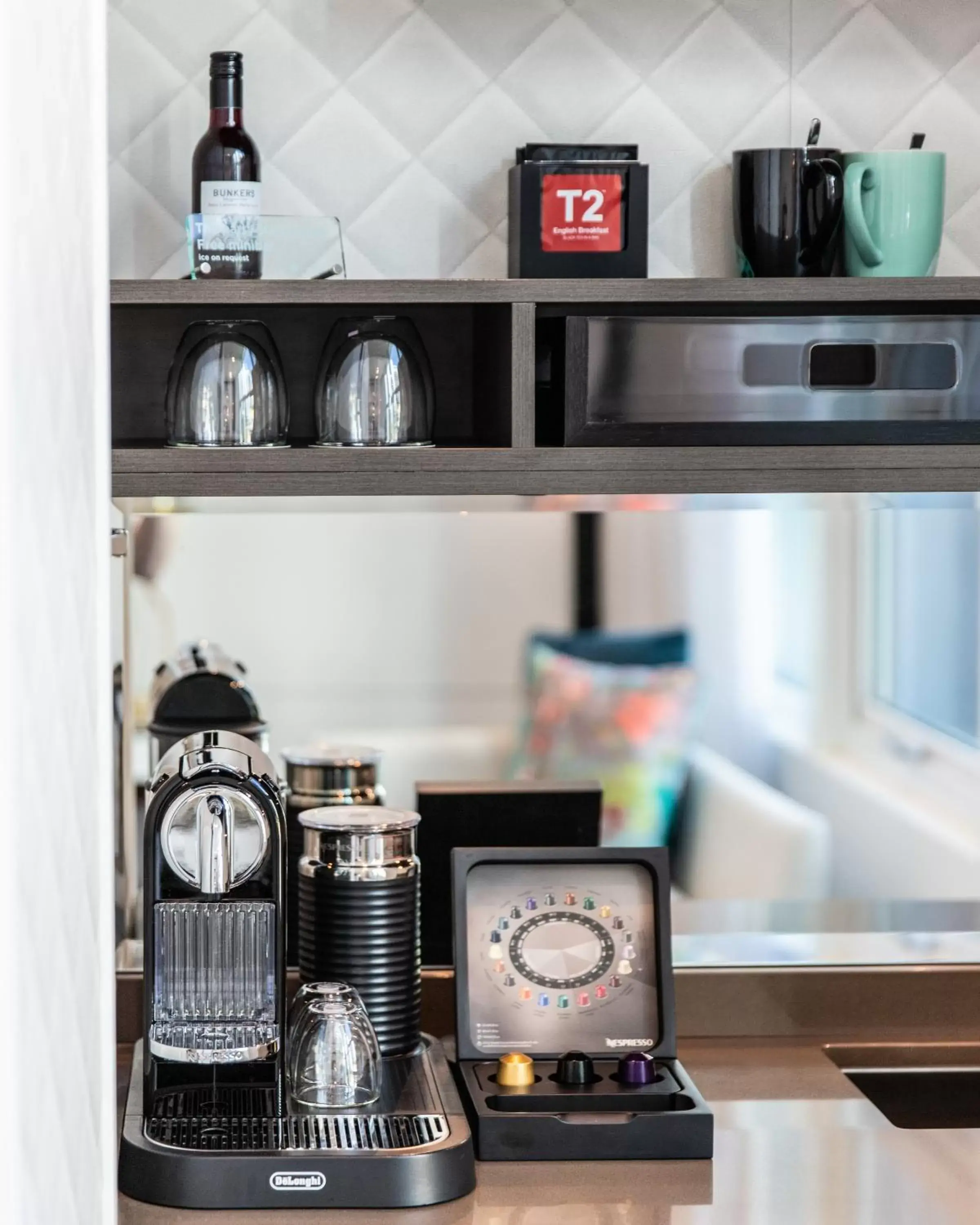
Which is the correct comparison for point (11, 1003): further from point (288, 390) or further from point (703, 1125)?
point (288, 390)

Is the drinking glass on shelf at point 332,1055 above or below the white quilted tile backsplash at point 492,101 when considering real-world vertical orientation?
below

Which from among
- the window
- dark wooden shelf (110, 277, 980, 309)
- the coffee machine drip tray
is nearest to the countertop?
the coffee machine drip tray

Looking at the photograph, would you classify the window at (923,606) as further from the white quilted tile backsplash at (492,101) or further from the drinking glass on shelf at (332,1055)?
the drinking glass on shelf at (332,1055)

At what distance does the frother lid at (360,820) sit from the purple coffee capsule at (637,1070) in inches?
12.0

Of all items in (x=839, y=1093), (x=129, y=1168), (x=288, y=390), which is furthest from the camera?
(x=288, y=390)

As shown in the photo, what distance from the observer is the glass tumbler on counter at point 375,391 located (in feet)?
4.73

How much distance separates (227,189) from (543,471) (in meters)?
0.40

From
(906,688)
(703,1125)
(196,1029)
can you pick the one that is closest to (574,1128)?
(703,1125)

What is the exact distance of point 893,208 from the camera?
149 centimetres

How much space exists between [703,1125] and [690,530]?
0.70 m

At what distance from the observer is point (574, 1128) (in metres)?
1.32

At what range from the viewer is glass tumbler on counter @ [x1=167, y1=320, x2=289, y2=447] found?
56.4 inches

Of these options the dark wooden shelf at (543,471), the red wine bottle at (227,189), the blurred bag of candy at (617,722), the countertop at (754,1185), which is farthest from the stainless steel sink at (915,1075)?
the red wine bottle at (227,189)

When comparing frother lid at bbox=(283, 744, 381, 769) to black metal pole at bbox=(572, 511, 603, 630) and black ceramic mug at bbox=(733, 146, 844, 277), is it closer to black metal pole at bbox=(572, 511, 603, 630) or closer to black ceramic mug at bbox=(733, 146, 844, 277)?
black metal pole at bbox=(572, 511, 603, 630)
